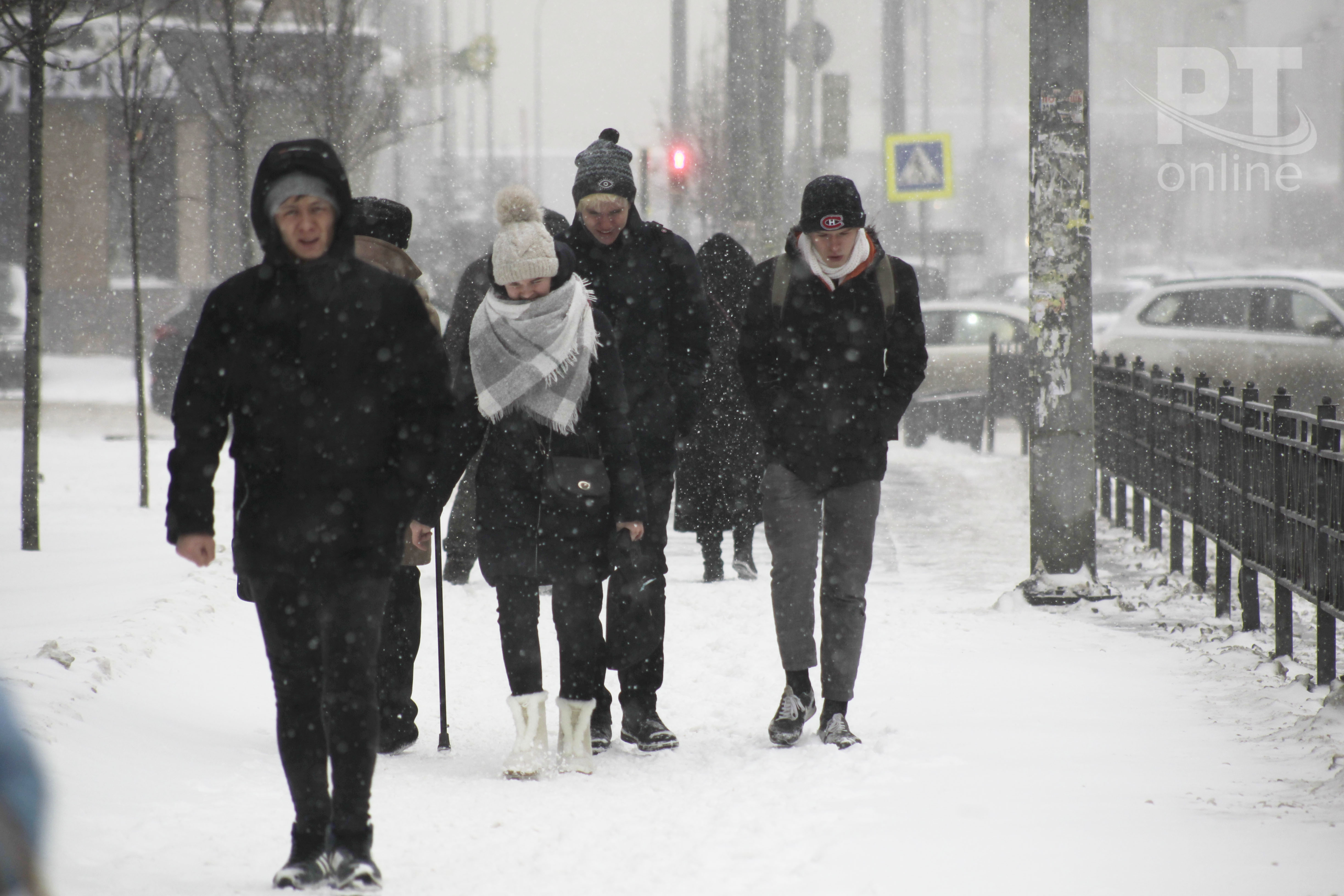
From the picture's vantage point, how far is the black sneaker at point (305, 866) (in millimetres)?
3539

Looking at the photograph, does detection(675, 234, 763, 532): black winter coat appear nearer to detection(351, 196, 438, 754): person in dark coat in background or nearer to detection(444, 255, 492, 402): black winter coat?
detection(444, 255, 492, 402): black winter coat

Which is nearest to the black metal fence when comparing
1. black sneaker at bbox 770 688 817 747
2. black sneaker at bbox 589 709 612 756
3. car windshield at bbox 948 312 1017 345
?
black sneaker at bbox 770 688 817 747

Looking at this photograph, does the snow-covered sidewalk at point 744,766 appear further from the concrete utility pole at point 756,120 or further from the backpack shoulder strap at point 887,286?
the concrete utility pole at point 756,120

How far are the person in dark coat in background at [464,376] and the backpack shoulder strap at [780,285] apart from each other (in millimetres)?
796

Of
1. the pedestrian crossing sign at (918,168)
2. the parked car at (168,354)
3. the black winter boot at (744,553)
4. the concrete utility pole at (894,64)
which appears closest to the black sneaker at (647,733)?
the black winter boot at (744,553)

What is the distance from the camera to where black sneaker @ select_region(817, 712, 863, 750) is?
5.14 m

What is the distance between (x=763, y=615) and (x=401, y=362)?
14.1ft

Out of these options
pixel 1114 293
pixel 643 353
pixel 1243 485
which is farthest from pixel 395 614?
pixel 1114 293

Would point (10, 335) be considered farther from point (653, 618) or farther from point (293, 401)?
point (293, 401)

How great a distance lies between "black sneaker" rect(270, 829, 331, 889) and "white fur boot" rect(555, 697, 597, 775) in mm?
1361

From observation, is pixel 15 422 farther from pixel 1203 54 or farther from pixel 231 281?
pixel 1203 54

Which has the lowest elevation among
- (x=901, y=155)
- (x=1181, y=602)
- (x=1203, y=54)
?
(x=1181, y=602)

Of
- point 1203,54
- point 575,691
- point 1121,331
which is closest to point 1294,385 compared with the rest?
point 1121,331

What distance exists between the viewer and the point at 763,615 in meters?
7.70
